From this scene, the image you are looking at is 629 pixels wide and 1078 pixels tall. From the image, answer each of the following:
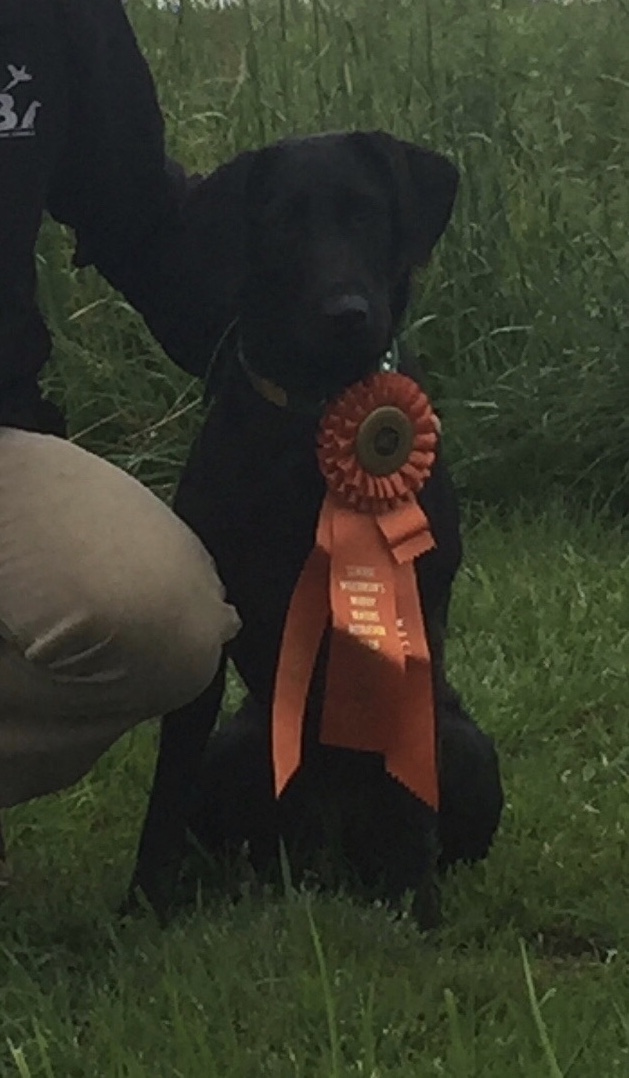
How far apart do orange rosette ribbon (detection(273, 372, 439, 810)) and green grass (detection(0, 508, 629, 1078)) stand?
9.0 inches

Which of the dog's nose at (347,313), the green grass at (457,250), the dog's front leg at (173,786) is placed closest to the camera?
the dog's nose at (347,313)

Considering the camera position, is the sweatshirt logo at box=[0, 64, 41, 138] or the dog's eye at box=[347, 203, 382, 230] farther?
the dog's eye at box=[347, 203, 382, 230]

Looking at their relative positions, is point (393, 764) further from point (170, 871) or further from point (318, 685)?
point (170, 871)

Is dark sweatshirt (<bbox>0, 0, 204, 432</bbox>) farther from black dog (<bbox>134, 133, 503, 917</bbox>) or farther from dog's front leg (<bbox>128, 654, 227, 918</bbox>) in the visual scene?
dog's front leg (<bbox>128, 654, 227, 918</bbox>)

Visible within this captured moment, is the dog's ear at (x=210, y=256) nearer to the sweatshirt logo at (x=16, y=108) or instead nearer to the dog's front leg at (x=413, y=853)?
the sweatshirt logo at (x=16, y=108)

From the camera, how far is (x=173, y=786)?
Result: 2.56 metres

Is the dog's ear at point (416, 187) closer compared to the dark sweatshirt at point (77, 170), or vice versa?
the dark sweatshirt at point (77, 170)

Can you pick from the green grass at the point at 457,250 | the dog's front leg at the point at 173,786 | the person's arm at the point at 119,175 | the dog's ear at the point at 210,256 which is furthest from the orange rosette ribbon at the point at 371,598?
the green grass at the point at 457,250

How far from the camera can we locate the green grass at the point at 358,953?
6.46 ft

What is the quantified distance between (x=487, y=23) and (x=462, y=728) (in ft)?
9.00

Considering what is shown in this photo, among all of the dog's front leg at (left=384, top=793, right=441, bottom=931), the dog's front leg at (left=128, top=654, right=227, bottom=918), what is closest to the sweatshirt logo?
the dog's front leg at (left=128, top=654, right=227, bottom=918)

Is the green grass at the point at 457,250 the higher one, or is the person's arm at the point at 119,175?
the person's arm at the point at 119,175

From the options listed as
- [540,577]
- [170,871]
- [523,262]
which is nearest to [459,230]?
[523,262]

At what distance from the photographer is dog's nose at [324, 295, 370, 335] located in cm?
243
